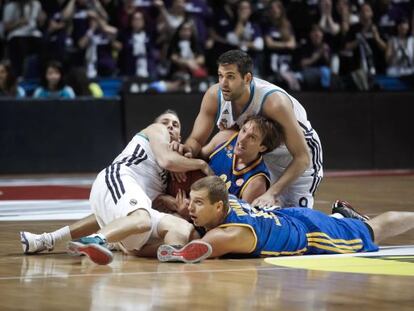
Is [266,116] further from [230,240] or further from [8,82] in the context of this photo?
[8,82]

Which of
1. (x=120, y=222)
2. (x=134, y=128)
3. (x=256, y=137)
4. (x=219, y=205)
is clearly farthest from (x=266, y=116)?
(x=134, y=128)

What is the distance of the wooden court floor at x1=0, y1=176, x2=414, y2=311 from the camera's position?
4902 millimetres

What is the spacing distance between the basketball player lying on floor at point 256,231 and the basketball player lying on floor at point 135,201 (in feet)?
0.76

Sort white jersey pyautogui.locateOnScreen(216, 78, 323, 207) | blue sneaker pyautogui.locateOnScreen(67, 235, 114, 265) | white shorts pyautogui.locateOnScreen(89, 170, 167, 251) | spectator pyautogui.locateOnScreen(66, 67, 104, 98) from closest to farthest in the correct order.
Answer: blue sneaker pyautogui.locateOnScreen(67, 235, 114, 265) < white shorts pyautogui.locateOnScreen(89, 170, 167, 251) < white jersey pyautogui.locateOnScreen(216, 78, 323, 207) < spectator pyautogui.locateOnScreen(66, 67, 104, 98)

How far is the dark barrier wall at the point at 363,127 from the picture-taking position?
49.9ft

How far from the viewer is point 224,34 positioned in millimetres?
16109

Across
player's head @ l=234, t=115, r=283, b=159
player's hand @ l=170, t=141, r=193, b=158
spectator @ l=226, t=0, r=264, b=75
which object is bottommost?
player's hand @ l=170, t=141, r=193, b=158

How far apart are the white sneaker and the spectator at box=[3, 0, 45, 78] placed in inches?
331

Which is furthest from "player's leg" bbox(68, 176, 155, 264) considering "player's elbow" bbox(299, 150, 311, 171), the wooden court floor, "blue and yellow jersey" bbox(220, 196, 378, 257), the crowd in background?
the crowd in background

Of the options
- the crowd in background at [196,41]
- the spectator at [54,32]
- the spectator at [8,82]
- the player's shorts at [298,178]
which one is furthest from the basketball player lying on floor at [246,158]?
the spectator at [54,32]

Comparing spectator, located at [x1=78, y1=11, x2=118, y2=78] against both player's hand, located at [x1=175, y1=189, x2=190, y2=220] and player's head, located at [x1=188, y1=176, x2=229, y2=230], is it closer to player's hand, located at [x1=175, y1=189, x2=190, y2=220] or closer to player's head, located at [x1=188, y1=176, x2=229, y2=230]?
player's hand, located at [x1=175, y1=189, x2=190, y2=220]

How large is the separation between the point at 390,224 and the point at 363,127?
7.88m

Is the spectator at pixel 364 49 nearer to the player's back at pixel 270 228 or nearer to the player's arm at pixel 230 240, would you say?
the player's back at pixel 270 228

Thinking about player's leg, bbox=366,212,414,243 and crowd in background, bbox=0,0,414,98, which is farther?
crowd in background, bbox=0,0,414,98
